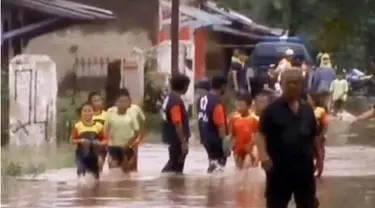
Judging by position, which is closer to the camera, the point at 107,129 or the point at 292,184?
the point at 292,184

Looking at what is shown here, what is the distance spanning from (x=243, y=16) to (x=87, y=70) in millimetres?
15947

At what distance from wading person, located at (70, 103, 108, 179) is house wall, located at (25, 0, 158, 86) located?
1636cm

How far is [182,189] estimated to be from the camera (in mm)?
16703

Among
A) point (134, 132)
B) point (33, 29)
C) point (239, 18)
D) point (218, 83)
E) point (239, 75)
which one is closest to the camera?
point (134, 132)

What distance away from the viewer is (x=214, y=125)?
18312 millimetres

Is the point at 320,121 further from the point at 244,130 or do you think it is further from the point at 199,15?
the point at 199,15

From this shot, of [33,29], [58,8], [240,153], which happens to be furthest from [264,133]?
[33,29]

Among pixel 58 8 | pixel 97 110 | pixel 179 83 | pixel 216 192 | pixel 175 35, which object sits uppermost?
pixel 58 8

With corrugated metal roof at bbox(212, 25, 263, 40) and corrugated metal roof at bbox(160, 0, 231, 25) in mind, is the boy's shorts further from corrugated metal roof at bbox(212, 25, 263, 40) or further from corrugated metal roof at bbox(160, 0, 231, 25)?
corrugated metal roof at bbox(212, 25, 263, 40)

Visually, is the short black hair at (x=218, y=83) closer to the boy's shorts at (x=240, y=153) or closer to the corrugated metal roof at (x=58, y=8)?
the boy's shorts at (x=240, y=153)

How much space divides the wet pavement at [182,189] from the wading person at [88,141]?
0.87 feet

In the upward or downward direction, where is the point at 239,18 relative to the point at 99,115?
upward

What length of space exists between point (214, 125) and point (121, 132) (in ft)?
→ 4.56

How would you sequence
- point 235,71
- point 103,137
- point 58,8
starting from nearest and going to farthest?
point 103,137 < point 58,8 < point 235,71
